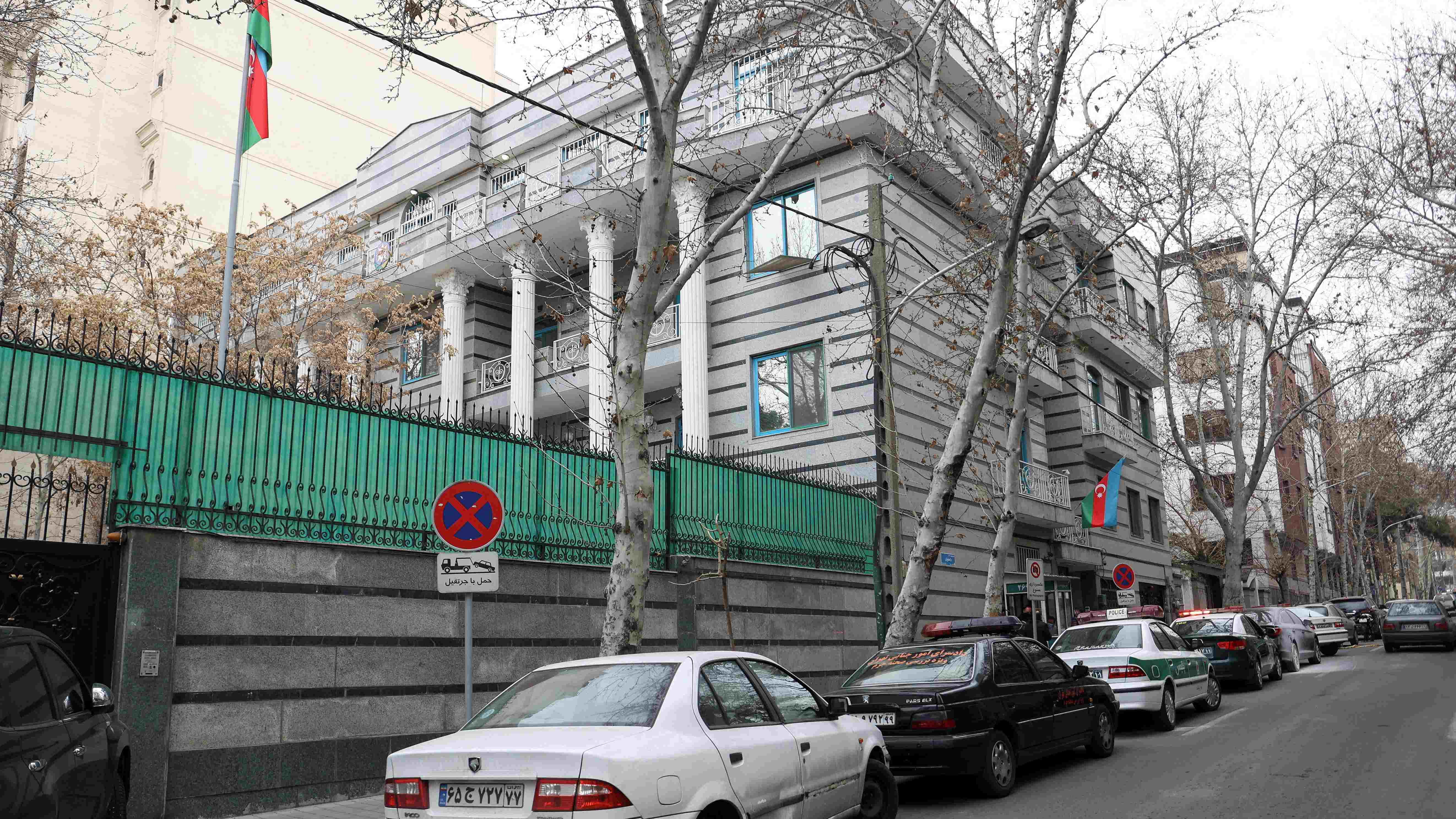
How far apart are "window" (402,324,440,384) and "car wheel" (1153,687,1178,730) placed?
1997 centimetres

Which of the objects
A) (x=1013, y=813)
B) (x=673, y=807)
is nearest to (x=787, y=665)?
(x=1013, y=813)

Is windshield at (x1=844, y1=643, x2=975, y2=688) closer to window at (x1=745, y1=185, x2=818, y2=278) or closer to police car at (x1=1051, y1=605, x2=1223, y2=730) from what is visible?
police car at (x1=1051, y1=605, x2=1223, y2=730)

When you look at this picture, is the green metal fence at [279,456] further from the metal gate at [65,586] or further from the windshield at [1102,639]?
the windshield at [1102,639]

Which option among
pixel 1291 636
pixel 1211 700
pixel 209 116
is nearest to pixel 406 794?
pixel 1211 700

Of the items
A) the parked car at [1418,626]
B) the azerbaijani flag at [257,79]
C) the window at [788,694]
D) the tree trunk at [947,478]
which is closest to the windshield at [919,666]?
the window at [788,694]

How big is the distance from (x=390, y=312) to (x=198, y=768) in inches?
679

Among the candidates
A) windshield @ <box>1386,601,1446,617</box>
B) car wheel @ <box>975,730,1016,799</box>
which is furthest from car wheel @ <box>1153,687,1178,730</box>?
windshield @ <box>1386,601,1446,617</box>

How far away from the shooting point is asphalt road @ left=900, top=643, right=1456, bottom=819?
Answer: 822 centimetres

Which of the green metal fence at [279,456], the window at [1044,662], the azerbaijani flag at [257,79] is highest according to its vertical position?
the azerbaijani flag at [257,79]

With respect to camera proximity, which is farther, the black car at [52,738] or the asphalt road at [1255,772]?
the asphalt road at [1255,772]

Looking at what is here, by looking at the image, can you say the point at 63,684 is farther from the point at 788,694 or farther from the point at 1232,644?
the point at 1232,644

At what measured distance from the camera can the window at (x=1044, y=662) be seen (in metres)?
10.6

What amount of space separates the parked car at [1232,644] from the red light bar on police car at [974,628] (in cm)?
371

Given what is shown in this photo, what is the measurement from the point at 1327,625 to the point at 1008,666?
26.1 m
